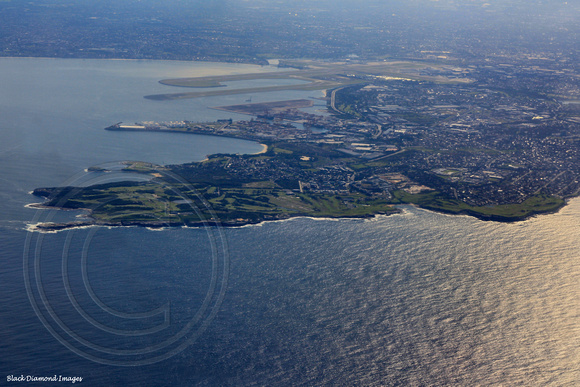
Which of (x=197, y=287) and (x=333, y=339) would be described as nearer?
(x=333, y=339)

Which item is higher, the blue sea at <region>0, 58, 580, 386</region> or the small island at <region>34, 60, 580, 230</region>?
the small island at <region>34, 60, 580, 230</region>

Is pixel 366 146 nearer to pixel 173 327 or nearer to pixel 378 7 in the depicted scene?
pixel 173 327

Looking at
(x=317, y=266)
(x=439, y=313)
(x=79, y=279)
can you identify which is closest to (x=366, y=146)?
(x=317, y=266)

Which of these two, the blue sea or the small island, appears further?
the small island

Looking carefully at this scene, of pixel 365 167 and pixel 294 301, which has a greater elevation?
pixel 365 167

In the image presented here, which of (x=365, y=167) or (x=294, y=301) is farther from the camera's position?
(x=365, y=167)
